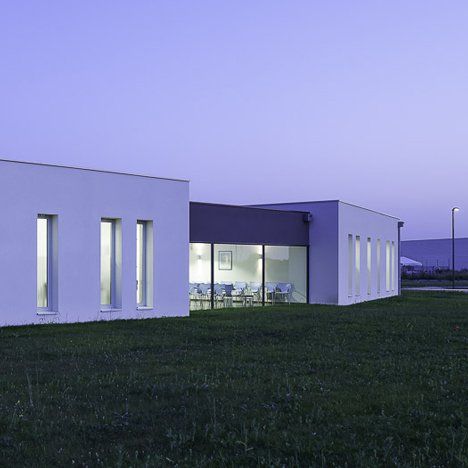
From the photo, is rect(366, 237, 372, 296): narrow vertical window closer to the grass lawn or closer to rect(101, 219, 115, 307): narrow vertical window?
rect(101, 219, 115, 307): narrow vertical window

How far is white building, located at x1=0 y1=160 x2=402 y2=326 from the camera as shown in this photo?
687 inches

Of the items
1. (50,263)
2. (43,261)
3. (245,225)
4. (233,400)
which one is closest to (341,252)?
(245,225)

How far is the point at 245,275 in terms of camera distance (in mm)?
26938

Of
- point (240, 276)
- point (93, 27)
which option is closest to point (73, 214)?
point (93, 27)

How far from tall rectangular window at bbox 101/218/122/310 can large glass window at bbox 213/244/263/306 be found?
620cm

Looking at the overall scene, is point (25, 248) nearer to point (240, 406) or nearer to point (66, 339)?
point (66, 339)

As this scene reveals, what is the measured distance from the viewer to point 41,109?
27.7 metres

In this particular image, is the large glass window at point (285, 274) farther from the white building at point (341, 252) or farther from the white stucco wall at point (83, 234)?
the white stucco wall at point (83, 234)

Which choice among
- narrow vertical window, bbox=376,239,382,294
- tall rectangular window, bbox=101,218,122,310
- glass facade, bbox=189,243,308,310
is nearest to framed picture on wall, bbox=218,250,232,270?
glass facade, bbox=189,243,308,310

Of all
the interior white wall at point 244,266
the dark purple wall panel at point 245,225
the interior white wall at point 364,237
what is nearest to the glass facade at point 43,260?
the dark purple wall panel at point 245,225

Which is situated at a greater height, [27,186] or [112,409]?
[27,186]

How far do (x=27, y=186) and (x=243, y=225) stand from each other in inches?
365

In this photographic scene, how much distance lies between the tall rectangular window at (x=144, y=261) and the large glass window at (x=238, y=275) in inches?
199

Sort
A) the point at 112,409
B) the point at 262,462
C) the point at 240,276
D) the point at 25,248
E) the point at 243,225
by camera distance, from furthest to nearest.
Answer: the point at 240,276 < the point at 243,225 < the point at 25,248 < the point at 112,409 < the point at 262,462
